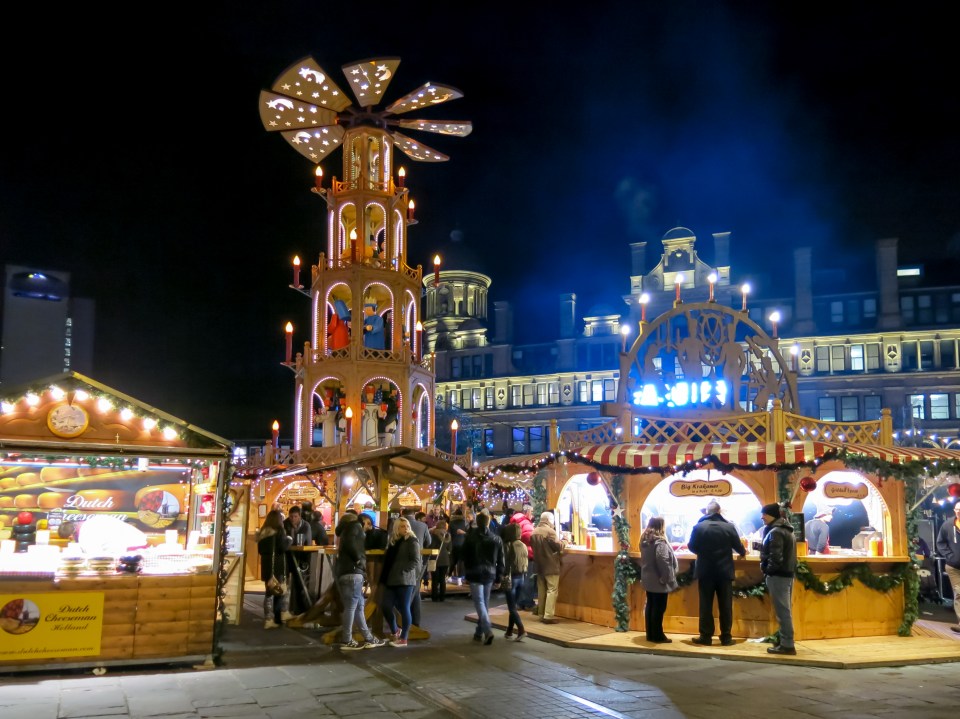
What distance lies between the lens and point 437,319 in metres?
63.8

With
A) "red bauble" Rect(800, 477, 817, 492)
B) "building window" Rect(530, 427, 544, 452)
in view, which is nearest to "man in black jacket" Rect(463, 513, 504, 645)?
"red bauble" Rect(800, 477, 817, 492)

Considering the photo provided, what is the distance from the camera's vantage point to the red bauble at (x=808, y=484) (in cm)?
1255

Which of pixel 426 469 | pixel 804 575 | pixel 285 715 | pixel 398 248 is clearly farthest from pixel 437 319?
pixel 285 715

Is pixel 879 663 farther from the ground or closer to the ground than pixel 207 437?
closer to the ground

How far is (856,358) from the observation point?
4844 centimetres

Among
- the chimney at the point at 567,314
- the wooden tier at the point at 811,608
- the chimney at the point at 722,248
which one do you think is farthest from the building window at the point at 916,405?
the wooden tier at the point at 811,608

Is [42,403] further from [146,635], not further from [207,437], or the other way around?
[146,635]

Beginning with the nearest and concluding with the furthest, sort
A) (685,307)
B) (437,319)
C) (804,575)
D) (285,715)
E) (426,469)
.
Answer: (285,715) → (804,575) → (685,307) → (426,469) → (437,319)

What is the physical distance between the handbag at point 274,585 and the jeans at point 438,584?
17.2 ft

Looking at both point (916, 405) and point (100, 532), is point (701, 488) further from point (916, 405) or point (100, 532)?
point (916, 405)

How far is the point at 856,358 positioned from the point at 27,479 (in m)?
47.1

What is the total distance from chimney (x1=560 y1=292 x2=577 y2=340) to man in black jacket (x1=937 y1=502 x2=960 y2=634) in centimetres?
4425

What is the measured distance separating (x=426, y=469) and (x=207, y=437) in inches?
244

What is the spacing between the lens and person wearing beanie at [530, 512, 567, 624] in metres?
13.8
